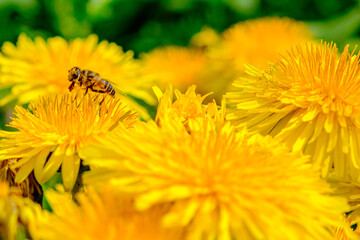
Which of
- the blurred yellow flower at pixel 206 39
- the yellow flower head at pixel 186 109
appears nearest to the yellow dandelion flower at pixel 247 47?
the blurred yellow flower at pixel 206 39

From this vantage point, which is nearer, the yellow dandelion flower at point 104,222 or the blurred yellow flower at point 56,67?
the yellow dandelion flower at point 104,222

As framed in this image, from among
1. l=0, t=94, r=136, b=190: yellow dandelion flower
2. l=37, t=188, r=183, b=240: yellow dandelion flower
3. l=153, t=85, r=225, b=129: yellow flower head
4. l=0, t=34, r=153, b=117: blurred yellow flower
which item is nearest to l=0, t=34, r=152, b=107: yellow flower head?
l=0, t=34, r=153, b=117: blurred yellow flower

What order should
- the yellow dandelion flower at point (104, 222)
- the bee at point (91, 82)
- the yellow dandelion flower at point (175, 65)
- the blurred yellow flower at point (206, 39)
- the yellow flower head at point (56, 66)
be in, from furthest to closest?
the blurred yellow flower at point (206, 39)
the yellow dandelion flower at point (175, 65)
the yellow flower head at point (56, 66)
the bee at point (91, 82)
the yellow dandelion flower at point (104, 222)

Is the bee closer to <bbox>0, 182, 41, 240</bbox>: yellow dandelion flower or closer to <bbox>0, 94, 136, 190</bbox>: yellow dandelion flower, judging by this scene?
<bbox>0, 94, 136, 190</bbox>: yellow dandelion flower

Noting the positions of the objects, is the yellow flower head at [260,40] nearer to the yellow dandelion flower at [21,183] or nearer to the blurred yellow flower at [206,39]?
the blurred yellow flower at [206,39]

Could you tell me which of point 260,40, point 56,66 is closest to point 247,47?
point 260,40

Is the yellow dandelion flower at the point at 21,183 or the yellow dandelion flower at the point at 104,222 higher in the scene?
the yellow dandelion flower at the point at 21,183

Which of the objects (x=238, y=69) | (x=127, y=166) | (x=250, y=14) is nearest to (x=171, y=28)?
(x=250, y=14)
